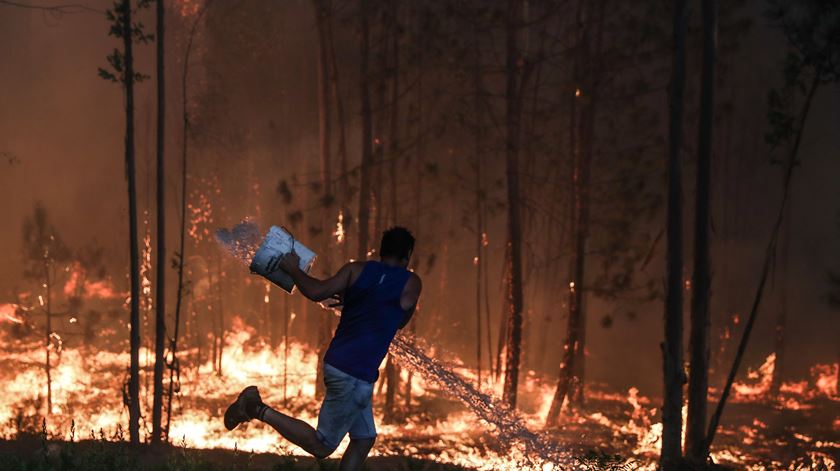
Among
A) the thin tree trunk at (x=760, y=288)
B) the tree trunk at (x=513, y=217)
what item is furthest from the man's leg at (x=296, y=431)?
the tree trunk at (x=513, y=217)

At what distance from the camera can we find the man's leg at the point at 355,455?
5.41 meters

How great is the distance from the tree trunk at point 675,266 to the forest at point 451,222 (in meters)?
0.05

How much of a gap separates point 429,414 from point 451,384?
1421cm

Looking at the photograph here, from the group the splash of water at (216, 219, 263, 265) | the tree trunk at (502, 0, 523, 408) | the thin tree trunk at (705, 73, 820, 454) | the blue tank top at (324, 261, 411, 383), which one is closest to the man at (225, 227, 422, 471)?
the blue tank top at (324, 261, 411, 383)

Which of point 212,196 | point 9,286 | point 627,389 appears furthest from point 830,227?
point 9,286

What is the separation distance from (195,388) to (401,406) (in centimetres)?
752

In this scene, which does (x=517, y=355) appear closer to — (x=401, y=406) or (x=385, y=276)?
(x=401, y=406)

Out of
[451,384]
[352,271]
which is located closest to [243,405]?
[352,271]

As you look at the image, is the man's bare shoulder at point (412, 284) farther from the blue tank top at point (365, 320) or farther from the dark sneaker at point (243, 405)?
the dark sneaker at point (243, 405)

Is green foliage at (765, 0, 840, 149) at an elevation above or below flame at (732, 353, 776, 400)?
above

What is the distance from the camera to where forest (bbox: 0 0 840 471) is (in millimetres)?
12695

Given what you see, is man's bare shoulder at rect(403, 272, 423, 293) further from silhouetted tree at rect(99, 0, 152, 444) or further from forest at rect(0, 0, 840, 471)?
silhouetted tree at rect(99, 0, 152, 444)

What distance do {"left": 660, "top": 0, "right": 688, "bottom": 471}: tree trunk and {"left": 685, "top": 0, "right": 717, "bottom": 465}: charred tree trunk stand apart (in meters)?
0.38

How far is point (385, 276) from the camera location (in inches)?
208
